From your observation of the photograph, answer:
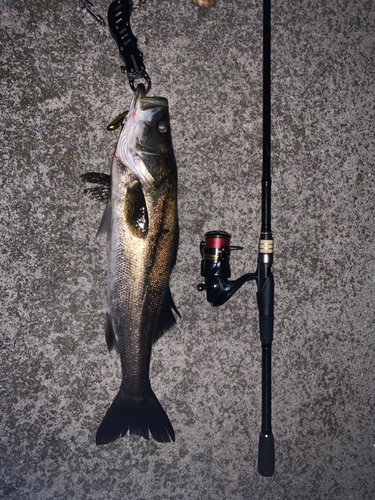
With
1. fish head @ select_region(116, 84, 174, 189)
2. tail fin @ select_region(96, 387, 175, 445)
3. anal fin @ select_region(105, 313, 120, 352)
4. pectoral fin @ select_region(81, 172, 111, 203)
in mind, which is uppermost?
fish head @ select_region(116, 84, 174, 189)

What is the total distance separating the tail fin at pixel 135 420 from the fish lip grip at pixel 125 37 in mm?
1552

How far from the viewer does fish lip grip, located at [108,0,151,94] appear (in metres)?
1.74

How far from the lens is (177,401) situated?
190cm

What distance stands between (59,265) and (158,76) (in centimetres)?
111

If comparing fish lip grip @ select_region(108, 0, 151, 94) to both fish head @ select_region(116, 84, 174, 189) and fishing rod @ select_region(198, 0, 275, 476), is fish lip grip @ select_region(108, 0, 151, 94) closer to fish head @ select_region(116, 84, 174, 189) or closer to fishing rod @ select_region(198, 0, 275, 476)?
fish head @ select_region(116, 84, 174, 189)

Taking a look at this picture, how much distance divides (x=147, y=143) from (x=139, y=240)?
425 millimetres

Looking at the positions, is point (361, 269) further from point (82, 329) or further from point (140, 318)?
point (82, 329)

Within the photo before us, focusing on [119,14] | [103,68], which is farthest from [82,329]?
[119,14]

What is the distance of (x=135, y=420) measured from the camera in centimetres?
164

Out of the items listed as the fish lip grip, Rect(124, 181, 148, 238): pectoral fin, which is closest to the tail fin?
Rect(124, 181, 148, 238): pectoral fin

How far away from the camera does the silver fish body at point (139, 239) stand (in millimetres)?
1520

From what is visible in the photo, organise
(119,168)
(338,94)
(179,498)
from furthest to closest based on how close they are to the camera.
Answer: (338,94), (179,498), (119,168)

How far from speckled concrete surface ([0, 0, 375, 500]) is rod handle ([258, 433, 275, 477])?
22cm

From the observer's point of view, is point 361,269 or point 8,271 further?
point 361,269
